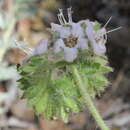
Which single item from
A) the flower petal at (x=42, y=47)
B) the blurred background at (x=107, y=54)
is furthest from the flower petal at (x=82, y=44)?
the blurred background at (x=107, y=54)

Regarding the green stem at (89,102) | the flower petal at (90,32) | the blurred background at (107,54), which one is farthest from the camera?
the blurred background at (107,54)

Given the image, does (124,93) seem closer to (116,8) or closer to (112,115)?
(112,115)

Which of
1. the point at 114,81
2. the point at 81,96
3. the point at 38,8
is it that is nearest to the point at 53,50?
the point at 81,96

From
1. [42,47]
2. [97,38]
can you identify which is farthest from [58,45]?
[97,38]

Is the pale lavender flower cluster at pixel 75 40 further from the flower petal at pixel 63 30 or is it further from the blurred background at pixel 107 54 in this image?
the blurred background at pixel 107 54

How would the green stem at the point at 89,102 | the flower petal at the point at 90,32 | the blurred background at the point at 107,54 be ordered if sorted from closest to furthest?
the green stem at the point at 89,102 → the flower petal at the point at 90,32 → the blurred background at the point at 107,54

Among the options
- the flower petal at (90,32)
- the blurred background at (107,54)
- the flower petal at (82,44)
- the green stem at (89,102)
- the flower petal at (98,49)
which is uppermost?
the flower petal at (90,32)

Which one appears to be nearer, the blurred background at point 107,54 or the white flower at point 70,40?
the white flower at point 70,40

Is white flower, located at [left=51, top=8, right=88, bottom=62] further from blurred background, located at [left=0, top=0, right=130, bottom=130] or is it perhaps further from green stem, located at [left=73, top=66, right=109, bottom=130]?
blurred background, located at [left=0, top=0, right=130, bottom=130]

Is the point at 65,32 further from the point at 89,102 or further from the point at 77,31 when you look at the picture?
the point at 89,102
